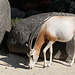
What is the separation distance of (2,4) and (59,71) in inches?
123

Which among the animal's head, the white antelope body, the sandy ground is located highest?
the white antelope body

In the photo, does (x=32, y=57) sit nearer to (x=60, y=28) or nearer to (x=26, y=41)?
(x=26, y=41)

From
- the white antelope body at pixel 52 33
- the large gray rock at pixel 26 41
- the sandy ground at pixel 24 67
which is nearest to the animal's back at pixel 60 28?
the white antelope body at pixel 52 33

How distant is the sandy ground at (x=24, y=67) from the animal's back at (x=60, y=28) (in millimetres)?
896

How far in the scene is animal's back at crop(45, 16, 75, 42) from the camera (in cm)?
604

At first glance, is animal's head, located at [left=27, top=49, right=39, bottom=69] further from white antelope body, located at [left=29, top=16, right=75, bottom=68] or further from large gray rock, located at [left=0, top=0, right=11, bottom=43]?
large gray rock, located at [left=0, top=0, right=11, bottom=43]

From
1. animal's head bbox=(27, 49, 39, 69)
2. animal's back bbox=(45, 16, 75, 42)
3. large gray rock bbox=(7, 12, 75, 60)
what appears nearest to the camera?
animal's head bbox=(27, 49, 39, 69)

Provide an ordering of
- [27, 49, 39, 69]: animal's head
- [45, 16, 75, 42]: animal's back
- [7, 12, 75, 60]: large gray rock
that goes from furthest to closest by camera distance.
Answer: [7, 12, 75, 60]: large gray rock, [45, 16, 75, 42]: animal's back, [27, 49, 39, 69]: animal's head

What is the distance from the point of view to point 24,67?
20.8 feet

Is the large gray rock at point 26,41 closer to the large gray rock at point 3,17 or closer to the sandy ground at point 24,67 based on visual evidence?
the sandy ground at point 24,67

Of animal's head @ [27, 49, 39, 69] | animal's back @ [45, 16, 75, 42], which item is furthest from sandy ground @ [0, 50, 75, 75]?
animal's back @ [45, 16, 75, 42]

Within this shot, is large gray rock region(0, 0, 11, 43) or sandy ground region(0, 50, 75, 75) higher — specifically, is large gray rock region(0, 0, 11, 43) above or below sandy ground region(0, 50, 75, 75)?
above

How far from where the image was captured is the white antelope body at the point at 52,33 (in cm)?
599

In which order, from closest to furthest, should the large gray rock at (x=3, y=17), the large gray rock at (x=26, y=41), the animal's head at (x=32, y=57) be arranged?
the animal's head at (x=32, y=57) → the large gray rock at (x=26, y=41) → the large gray rock at (x=3, y=17)
